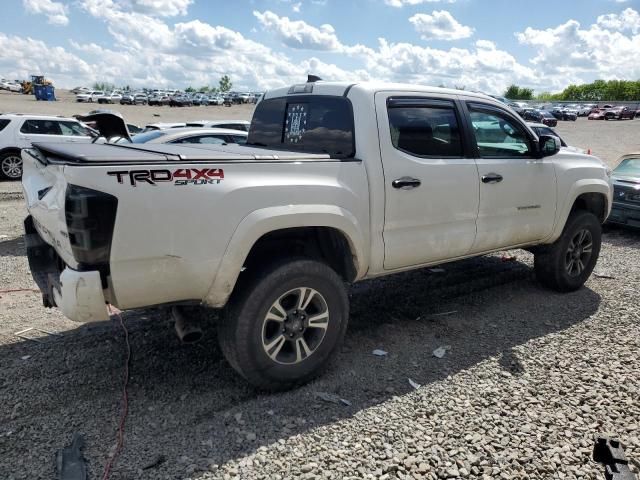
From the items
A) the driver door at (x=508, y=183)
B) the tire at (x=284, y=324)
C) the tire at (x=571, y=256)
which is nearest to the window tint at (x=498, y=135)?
the driver door at (x=508, y=183)

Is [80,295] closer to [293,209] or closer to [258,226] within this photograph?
[258,226]

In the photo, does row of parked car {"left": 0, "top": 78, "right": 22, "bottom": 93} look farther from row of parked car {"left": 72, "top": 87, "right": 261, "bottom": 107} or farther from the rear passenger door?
the rear passenger door

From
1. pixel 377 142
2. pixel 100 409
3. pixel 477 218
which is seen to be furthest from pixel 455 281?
pixel 100 409

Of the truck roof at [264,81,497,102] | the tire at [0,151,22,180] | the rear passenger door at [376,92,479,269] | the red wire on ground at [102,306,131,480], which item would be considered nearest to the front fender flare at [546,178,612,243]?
the rear passenger door at [376,92,479,269]

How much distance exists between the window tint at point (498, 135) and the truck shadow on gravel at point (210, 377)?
5.01ft

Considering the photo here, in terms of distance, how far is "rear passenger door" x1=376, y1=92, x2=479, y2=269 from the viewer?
3824mm

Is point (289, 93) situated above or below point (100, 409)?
above

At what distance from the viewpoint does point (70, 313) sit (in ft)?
9.22

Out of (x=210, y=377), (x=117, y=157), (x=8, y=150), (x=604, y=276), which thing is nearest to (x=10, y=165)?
(x=8, y=150)

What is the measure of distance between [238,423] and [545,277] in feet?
Answer: 12.6

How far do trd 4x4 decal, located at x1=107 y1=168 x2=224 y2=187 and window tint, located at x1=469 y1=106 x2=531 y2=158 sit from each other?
8.29ft

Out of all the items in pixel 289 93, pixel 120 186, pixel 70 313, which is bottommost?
pixel 70 313

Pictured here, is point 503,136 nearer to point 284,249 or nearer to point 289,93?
point 289,93

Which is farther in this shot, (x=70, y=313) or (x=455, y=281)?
(x=455, y=281)
